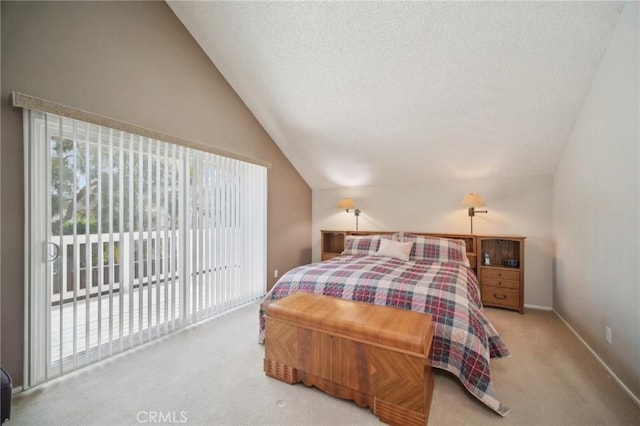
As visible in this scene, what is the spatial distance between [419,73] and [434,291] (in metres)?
2.00

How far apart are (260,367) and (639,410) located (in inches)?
96.5

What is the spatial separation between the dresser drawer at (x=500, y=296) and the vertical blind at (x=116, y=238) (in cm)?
328

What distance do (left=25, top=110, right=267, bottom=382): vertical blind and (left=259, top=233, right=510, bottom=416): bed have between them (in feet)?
3.27

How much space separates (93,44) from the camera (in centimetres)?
214

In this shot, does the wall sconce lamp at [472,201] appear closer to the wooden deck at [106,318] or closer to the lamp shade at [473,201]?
the lamp shade at [473,201]

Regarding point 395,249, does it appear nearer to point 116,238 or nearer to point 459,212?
point 459,212

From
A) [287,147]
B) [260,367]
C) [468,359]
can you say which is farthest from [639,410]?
[287,147]

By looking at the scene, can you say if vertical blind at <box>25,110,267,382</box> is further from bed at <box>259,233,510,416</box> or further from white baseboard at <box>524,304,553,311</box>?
white baseboard at <box>524,304,553,311</box>

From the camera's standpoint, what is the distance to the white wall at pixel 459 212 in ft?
11.4

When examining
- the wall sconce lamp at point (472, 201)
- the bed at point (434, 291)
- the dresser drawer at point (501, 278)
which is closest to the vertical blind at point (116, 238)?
the bed at point (434, 291)

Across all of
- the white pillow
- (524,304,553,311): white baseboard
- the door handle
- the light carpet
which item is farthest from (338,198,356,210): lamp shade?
the door handle

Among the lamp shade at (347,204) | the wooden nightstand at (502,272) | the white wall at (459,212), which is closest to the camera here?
the wooden nightstand at (502,272)

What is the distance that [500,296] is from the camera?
3.40 meters

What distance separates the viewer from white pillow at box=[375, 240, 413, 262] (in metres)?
3.41
